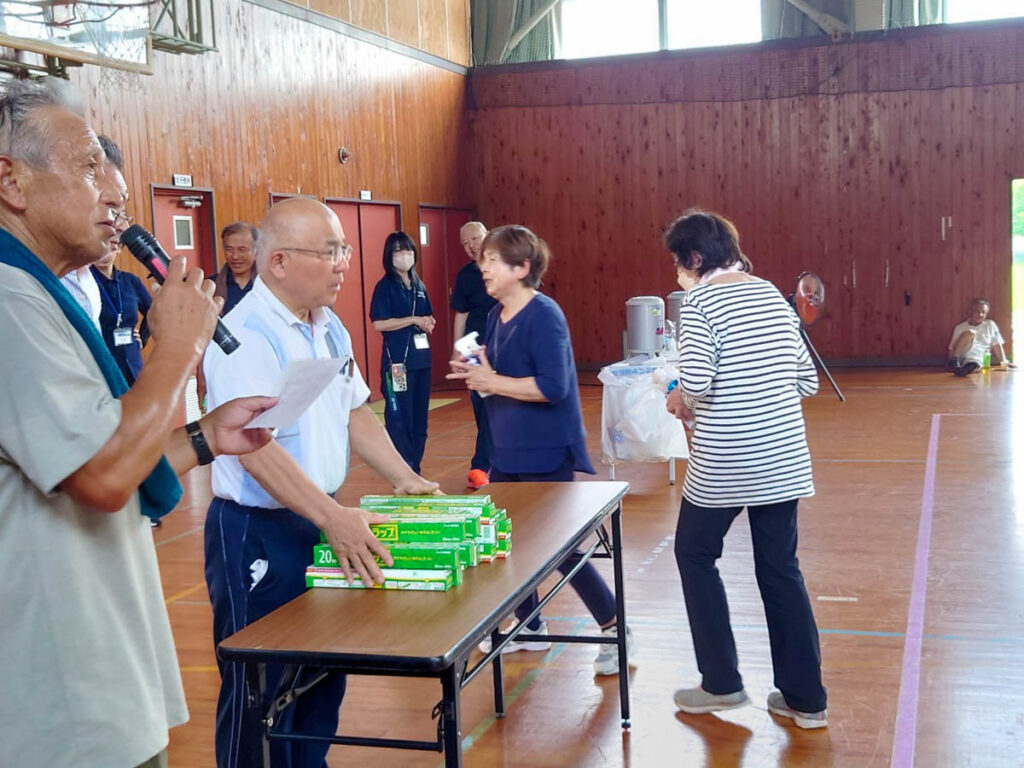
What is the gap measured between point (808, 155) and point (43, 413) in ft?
45.1

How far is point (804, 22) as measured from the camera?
1412 centimetres

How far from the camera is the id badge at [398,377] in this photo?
7.19 m

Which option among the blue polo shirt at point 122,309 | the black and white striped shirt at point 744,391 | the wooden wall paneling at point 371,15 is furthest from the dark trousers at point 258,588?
the wooden wall paneling at point 371,15

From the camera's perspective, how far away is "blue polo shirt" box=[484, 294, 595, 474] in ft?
13.0

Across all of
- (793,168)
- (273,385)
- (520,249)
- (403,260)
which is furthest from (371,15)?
(273,385)

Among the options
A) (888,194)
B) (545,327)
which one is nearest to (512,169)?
(888,194)

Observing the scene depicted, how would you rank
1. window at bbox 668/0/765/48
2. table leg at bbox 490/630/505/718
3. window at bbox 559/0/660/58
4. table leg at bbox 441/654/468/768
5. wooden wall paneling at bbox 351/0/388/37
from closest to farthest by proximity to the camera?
table leg at bbox 441/654/468/768 < table leg at bbox 490/630/505/718 < wooden wall paneling at bbox 351/0/388/37 < window at bbox 668/0/765/48 < window at bbox 559/0/660/58

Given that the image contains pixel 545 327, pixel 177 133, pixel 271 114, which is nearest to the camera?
pixel 545 327

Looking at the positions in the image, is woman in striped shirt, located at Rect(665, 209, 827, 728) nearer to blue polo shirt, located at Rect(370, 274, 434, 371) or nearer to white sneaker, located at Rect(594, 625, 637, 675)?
white sneaker, located at Rect(594, 625, 637, 675)

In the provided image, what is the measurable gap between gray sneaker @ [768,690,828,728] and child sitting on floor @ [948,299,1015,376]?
9.98 meters

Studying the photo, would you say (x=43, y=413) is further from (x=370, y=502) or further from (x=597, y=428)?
(x=597, y=428)

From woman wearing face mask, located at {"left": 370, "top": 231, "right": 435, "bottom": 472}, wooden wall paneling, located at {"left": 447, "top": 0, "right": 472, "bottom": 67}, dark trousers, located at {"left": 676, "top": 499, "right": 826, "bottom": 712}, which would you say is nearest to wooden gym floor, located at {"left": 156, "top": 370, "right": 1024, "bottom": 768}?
dark trousers, located at {"left": 676, "top": 499, "right": 826, "bottom": 712}

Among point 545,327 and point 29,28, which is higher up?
point 29,28

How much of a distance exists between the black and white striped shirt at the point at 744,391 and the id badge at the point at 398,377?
4.02 meters
